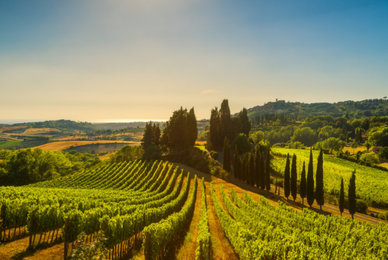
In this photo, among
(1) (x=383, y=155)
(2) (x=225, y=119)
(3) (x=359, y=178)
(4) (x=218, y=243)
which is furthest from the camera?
(1) (x=383, y=155)

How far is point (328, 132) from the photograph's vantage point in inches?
7470

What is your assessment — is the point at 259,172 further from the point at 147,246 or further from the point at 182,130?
the point at 147,246

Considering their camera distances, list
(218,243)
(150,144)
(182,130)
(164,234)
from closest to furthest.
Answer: (164,234) → (218,243) → (182,130) → (150,144)

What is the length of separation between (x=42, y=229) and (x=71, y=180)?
171 feet

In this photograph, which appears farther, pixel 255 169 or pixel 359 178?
pixel 359 178

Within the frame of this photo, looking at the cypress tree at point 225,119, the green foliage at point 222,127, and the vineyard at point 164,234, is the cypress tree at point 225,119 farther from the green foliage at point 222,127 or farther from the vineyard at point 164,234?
the vineyard at point 164,234

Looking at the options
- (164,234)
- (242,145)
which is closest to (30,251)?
(164,234)

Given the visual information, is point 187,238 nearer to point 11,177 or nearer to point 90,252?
point 90,252

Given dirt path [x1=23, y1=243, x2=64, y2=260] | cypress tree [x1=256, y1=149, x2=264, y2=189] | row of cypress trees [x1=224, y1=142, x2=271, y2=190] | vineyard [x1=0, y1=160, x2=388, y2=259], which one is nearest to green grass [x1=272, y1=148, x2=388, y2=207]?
row of cypress trees [x1=224, y1=142, x2=271, y2=190]

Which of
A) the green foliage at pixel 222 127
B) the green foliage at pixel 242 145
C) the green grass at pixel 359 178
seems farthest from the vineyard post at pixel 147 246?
the green foliage at pixel 222 127

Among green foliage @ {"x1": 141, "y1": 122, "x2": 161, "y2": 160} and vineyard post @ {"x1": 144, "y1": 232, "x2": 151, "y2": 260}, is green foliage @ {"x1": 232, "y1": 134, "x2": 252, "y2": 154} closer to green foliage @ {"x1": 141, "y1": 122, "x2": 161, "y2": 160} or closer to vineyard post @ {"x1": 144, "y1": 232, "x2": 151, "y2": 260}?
green foliage @ {"x1": 141, "y1": 122, "x2": 161, "y2": 160}

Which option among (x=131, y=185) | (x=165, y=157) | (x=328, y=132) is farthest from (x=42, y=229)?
(x=328, y=132)

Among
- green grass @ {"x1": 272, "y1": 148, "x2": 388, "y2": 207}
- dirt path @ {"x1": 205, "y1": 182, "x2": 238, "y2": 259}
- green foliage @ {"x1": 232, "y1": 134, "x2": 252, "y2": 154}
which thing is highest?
green foliage @ {"x1": 232, "y1": 134, "x2": 252, "y2": 154}

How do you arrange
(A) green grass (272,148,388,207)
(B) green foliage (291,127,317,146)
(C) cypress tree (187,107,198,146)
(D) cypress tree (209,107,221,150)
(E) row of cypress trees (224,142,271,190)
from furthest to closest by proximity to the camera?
(B) green foliage (291,127,317,146) < (D) cypress tree (209,107,221,150) < (C) cypress tree (187,107,198,146) < (E) row of cypress trees (224,142,271,190) < (A) green grass (272,148,388,207)
